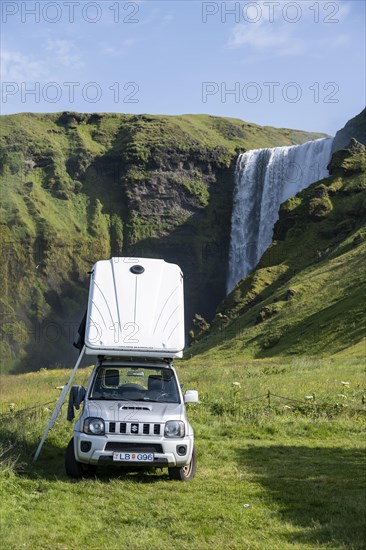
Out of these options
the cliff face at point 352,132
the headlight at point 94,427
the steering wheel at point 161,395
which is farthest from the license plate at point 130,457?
the cliff face at point 352,132

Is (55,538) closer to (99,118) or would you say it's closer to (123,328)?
(123,328)

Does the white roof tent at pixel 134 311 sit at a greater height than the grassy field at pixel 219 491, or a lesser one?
greater

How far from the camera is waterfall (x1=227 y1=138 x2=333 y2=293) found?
98.9 meters

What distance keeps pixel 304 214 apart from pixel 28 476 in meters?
75.4

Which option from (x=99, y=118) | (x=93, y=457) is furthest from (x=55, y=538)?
(x=99, y=118)

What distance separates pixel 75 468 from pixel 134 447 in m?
1.17

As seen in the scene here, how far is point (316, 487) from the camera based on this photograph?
11523mm

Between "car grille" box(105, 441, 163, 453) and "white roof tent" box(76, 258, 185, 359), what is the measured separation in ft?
5.72

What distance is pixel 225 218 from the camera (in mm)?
130250

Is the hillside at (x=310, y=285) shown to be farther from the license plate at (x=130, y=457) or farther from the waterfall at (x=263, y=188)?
the license plate at (x=130, y=457)

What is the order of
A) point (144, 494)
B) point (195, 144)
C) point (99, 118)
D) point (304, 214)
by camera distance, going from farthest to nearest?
point (99, 118) → point (195, 144) → point (304, 214) → point (144, 494)

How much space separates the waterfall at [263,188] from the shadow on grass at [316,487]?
83924mm

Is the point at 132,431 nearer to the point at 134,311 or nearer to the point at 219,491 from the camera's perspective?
the point at 219,491

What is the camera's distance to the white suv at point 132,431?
38.3ft
